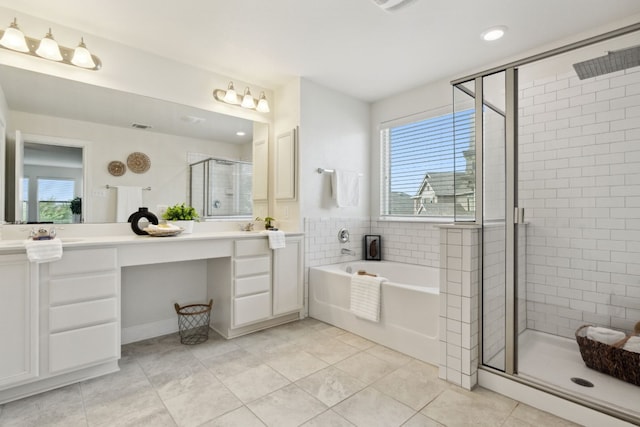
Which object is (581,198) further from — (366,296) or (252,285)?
(252,285)

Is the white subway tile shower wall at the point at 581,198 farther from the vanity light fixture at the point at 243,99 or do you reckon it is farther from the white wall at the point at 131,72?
the white wall at the point at 131,72

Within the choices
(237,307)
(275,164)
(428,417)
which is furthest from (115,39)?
(428,417)

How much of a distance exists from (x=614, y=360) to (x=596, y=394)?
0.36 meters

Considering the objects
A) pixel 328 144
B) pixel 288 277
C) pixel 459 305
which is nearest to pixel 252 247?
pixel 288 277

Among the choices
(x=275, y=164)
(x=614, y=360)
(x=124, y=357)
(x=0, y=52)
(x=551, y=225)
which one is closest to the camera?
(x=614, y=360)

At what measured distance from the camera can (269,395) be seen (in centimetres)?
191

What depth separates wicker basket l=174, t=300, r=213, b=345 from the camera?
2.78 metres

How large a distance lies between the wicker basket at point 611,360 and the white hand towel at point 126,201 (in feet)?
11.6

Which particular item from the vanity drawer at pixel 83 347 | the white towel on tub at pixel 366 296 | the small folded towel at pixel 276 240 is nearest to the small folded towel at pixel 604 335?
the white towel on tub at pixel 366 296

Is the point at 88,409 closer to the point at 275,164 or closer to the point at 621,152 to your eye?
the point at 275,164

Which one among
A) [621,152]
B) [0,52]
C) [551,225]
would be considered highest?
[0,52]

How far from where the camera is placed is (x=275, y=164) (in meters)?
3.54

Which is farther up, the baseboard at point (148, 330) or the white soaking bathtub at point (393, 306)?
the white soaking bathtub at point (393, 306)

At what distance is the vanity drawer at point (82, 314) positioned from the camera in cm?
193
